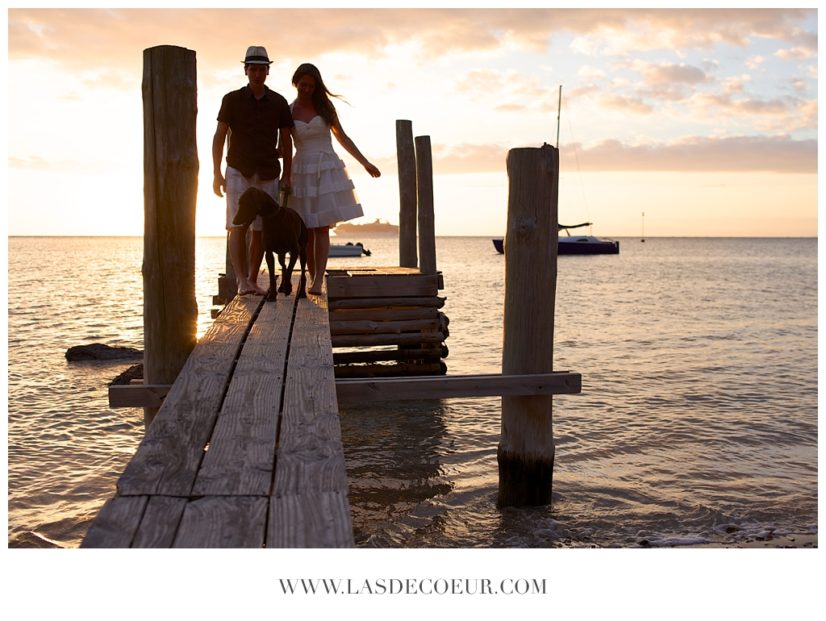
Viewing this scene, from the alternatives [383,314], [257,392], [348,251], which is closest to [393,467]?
[383,314]

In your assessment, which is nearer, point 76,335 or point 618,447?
point 618,447

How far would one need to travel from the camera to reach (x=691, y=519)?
626 cm

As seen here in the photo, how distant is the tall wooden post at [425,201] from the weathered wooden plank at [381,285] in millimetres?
639

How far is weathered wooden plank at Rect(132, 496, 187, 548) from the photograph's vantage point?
2559mm

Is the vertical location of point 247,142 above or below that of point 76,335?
above

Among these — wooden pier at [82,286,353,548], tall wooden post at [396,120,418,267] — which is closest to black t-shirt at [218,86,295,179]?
wooden pier at [82,286,353,548]

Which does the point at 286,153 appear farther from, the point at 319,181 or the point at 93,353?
the point at 93,353

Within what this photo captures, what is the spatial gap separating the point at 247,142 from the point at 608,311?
21091 millimetres

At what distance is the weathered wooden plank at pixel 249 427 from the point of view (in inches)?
117

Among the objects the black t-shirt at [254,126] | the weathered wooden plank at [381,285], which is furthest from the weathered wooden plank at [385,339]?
the black t-shirt at [254,126]

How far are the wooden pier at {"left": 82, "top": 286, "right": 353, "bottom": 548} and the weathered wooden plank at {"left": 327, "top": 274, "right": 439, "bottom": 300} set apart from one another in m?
4.67
